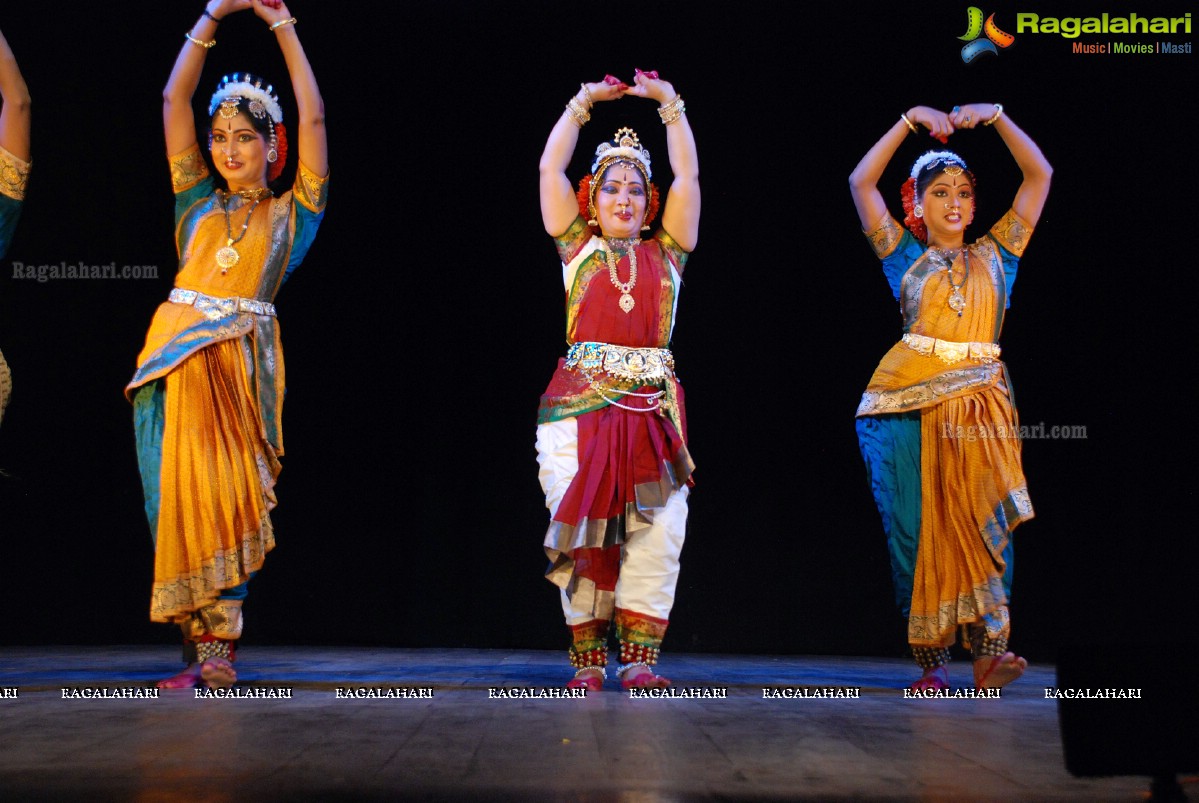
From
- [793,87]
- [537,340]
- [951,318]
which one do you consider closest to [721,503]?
[537,340]

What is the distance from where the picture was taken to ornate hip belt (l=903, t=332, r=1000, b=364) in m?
3.60

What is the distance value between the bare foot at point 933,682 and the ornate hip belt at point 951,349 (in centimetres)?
91

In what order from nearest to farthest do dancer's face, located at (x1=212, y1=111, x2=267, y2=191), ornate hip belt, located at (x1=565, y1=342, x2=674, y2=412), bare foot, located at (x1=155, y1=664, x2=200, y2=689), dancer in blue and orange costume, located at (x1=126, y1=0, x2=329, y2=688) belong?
bare foot, located at (x1=155, y1=664, x2=200, y2=689), dancer in blue and orange costume, located at (x1=126, y1=0, x2=329, y2=688), ornate hip belt, located at (x1=565, y1=342, x2=674, y2=412), dancer's face, located at (x1=212, y1=111, x2=267, y2=191)

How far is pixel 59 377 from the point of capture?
4.43 m

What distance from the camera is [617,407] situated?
3367 mm

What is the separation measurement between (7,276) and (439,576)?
77.4 inches

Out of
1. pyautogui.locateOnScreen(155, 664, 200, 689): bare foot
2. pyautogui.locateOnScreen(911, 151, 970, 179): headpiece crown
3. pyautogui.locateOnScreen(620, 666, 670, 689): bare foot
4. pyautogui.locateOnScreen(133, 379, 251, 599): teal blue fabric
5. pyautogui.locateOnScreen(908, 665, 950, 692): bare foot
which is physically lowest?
pyautogui.locateOnScreen(908, 665, 950, 692): bare foot

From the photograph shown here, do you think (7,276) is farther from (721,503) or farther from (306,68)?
(721,503)

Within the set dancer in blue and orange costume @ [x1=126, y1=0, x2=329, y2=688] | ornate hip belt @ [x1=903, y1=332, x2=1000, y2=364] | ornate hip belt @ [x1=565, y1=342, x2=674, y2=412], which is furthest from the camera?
ornate hip belt @ [x1=903, y1=332, x2=1000, y2=364]

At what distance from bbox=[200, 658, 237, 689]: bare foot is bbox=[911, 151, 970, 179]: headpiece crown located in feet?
8.35

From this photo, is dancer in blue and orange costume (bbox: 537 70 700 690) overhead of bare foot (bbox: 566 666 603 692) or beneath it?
overhead

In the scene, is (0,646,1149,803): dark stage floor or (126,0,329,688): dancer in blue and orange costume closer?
(0,646,1149,803): dark stage floor

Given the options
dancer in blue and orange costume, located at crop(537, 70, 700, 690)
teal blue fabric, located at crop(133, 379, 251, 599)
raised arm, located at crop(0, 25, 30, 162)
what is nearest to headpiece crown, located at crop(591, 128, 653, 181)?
dancer in blue and orange costume, located at crop(537, 70, 700, 690)

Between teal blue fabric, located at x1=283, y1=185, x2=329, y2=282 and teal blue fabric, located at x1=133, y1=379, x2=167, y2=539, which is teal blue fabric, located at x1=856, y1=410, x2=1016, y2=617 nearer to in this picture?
teal blue fabric, located at x1=283, y1=185, x2=329, y2=282
